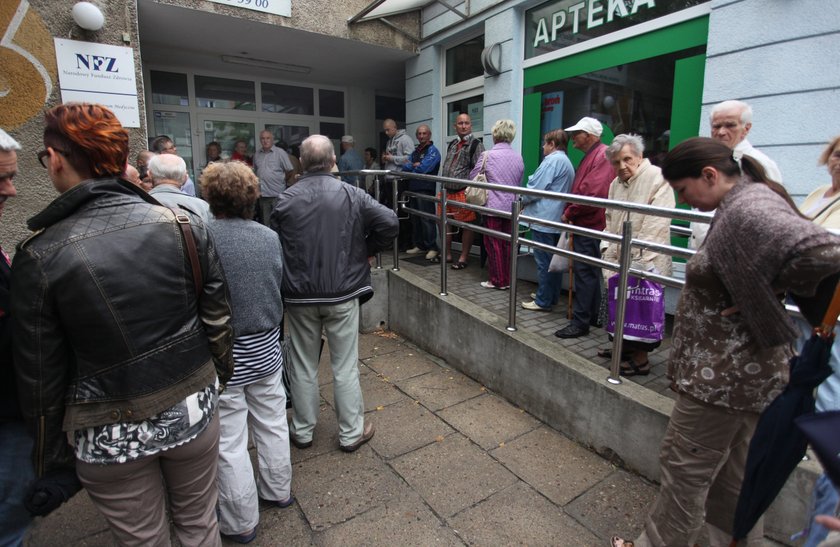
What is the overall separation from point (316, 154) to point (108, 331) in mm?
1683

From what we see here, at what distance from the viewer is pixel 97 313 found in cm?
132

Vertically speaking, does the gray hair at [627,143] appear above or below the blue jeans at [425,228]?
above

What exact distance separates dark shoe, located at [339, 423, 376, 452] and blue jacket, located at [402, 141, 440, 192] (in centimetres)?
364

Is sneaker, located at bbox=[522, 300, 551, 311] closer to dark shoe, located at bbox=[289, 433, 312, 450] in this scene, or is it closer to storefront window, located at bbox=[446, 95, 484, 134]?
dark shoe, located at bbox=[289, 433, 312, 450]

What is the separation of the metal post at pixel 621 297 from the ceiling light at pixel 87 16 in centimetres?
517

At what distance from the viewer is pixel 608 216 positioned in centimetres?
340

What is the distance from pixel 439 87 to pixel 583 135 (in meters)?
3.95

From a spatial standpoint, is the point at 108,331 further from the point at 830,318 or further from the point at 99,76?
the point at 99,76

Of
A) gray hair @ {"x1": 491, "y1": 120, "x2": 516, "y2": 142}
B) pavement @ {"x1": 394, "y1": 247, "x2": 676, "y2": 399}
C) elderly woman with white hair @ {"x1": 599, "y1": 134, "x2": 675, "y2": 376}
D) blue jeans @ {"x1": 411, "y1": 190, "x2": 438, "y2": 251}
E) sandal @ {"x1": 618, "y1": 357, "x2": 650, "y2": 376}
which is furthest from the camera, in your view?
blue jeans @ {"x1": 411, "y1": 190, "x2": 438, "y2": 251}

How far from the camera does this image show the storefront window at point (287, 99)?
9.28 m

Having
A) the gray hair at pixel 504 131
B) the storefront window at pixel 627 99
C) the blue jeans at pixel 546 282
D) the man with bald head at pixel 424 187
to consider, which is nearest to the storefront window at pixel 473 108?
the man with bald head at pixel 424 187

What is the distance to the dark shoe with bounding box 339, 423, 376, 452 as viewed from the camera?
297 cm

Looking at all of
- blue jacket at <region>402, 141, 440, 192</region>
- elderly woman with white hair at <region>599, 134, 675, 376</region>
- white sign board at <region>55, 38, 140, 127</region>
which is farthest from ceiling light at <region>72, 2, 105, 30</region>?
elderly woman with white hair at <region>599, 134, 675, 376</region>

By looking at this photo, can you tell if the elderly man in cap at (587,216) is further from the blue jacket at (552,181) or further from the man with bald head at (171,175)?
the man with bald head at (171,175)
